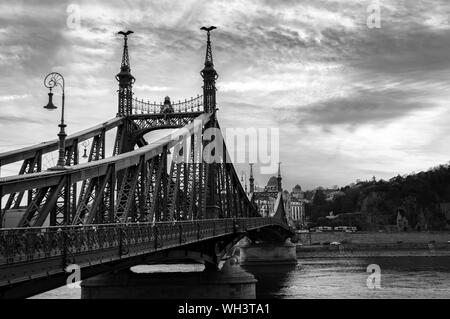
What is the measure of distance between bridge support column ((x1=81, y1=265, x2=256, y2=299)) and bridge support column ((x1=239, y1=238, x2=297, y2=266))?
54978 mm

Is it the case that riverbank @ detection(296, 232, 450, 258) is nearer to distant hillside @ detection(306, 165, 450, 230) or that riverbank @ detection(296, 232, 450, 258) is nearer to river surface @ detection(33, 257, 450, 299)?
distant hillside @ detection(306, 165, 450, 230)

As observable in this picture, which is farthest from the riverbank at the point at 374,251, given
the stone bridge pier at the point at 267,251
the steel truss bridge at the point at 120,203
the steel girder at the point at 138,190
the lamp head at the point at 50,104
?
the lamp head at the point at 50,104

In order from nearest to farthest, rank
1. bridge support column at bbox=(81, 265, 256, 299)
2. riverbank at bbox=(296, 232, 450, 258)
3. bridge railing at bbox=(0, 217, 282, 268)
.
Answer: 1. bridge railing at bbox=(0, 217, 282, 268)
2. bridge support column at bbox=(81, 265, 256, 299)
3. riverbank at bbox=(296, 232, 450, 258)

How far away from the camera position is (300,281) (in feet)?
216

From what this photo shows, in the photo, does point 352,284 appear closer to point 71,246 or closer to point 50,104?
point 50,104

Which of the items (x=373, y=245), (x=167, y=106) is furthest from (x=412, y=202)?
(x=167, y=106)

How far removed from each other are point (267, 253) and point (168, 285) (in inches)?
2418

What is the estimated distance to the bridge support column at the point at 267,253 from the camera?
97312 millimetres

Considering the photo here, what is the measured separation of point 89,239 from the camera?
18.9 m

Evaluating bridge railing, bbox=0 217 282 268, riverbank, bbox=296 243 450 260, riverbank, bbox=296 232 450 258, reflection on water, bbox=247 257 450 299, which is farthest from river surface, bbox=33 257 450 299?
riverbank, bbox=296 232 450 258

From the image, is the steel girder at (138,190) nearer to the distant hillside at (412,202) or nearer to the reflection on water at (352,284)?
the reflection on water at (352,284)

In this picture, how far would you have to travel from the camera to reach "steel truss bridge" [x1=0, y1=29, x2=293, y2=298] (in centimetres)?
1634
